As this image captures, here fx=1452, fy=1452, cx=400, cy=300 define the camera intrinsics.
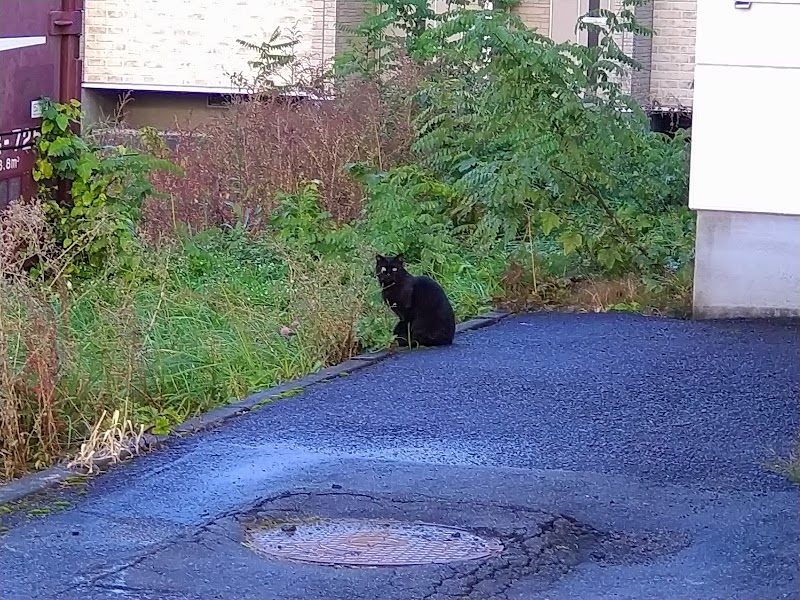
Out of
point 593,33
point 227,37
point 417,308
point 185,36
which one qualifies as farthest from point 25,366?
point 185,36

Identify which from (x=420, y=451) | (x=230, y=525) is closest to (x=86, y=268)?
(x=420, y=451)

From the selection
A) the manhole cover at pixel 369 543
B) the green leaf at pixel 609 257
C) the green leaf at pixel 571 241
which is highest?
the green leaf at pixel 571 241

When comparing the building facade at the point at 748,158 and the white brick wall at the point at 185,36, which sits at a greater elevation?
the white brick wall at the point at 185,36

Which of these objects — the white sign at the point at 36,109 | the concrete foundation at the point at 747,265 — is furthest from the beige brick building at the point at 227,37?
the white sign at the point at 36,109

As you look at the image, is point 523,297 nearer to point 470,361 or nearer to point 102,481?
point 470,361

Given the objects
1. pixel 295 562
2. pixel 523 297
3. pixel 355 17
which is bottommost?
pixel 295 562

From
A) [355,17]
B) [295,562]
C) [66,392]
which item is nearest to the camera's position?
[295,562]

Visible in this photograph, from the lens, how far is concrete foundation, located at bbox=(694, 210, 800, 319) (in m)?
10.4

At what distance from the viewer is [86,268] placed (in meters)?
10.7

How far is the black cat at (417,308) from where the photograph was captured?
9664 mm

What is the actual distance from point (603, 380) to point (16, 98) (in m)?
4.54

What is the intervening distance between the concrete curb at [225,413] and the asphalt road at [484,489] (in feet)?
0.34

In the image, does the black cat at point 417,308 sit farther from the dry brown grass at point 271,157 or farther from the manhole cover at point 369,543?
the manhole cover at point 369,543

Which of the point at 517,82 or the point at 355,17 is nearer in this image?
the point at 517,82
